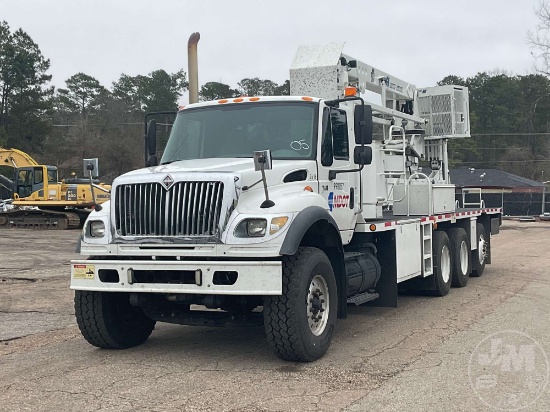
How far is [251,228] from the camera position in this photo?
6.66m

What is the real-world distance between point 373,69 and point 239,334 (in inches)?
211

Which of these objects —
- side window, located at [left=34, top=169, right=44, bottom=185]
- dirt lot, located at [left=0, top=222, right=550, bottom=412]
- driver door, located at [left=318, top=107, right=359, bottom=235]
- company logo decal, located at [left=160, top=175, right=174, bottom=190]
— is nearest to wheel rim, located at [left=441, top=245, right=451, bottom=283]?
dirt lot, located at [left=0, top=222, right=550, bottom=412]

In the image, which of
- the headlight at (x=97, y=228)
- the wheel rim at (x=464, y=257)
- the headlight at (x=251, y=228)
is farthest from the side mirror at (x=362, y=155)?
the wheel rim at (x=464, y=257)

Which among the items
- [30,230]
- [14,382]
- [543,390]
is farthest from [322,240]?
[30,230]

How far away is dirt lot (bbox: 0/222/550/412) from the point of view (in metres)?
5.59

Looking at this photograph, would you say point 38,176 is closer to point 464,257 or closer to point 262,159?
point 464,257

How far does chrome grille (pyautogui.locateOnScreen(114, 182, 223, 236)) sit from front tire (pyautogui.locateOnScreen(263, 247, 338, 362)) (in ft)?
2.77

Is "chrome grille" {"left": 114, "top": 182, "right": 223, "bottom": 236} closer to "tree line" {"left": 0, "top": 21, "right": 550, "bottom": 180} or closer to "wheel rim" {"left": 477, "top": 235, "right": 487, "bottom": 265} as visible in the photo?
"wheel rim" {"left": 477, "top": 235, "right": 487, "bottom": 265}

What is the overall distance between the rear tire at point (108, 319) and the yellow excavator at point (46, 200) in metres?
24.3

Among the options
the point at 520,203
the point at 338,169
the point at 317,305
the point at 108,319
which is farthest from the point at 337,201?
the point at 520,203

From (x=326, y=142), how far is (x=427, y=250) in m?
3.47

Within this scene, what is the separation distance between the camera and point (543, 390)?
580cm

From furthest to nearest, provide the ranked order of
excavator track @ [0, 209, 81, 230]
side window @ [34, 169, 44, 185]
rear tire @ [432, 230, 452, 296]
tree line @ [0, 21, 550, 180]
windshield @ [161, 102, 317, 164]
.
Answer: tree line @ [0, 21, 550, 180]
side window @ [34, 169, 44, 185]
excavator track @ [0, 209, 81, 230]
rear tire @ [432, 230, 452, 296]
windshield @ [161, 102, 317, 164]

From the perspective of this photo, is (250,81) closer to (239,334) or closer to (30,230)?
(30,230)
